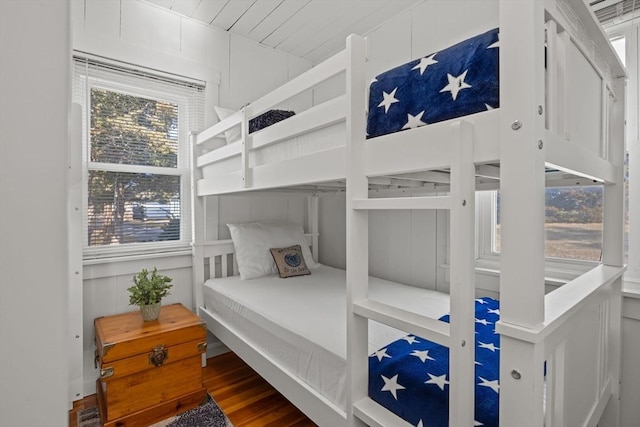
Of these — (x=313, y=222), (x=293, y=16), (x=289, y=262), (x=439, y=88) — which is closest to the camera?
(x=439, y=88)

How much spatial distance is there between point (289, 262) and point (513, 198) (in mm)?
1990

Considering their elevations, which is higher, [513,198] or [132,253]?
[513,198]

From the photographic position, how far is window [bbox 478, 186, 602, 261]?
1841mm

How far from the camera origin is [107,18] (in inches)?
84.4

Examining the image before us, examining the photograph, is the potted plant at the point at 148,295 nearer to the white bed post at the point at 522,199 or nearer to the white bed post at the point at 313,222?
the white bed post at the point at 313,222

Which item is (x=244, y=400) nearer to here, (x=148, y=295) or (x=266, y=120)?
(x=148, y=295)

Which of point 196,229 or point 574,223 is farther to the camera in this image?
point 196,229

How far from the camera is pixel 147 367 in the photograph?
1.78m

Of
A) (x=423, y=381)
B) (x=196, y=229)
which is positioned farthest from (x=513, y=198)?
(x=196, y=229)

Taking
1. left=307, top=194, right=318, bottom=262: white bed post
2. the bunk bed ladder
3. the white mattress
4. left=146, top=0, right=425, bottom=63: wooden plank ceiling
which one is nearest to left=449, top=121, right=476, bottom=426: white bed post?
the bunk bed ladder

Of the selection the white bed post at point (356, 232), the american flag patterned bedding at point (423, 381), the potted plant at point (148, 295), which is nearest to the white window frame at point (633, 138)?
the american flag patterned bedding at point (423, 381)

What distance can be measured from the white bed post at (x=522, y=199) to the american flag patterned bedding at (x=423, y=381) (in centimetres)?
18

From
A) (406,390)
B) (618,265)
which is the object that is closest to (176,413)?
(406,390)

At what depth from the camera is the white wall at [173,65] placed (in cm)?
211
